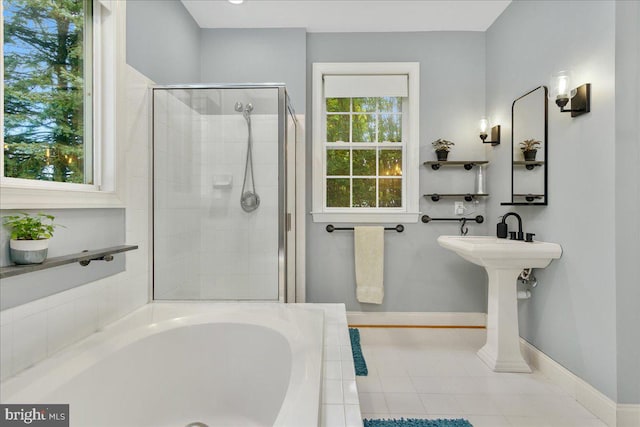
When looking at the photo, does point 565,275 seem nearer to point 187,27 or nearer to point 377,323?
point 377,323

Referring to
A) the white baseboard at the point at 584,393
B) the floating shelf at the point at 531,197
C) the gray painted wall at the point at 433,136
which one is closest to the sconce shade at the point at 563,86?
the floating shelf at the point at 531,197

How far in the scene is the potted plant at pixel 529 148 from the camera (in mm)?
2270

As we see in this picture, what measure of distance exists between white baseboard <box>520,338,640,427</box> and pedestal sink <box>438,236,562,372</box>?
0.12 metres

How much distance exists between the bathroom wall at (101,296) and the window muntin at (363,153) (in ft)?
5.44

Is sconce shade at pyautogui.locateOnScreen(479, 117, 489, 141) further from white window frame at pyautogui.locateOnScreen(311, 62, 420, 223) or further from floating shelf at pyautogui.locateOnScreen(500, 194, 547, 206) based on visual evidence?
floating shelf at pyautogui.locateOnScreen(500, 194, 547, 206)

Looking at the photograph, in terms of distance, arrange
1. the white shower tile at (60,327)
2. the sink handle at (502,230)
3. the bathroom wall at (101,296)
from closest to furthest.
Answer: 1. the bathroom wall at (101,296)
2. the white shower tile at (60,327)
3. the sink handle at (502,230)

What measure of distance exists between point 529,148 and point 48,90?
2.75 metres

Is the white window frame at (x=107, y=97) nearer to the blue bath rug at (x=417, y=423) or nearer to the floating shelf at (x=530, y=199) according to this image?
→ the blue bath rug at (x=417, y=423)

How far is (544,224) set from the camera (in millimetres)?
2191

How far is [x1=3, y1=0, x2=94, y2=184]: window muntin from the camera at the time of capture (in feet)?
3.84

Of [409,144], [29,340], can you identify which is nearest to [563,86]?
[409,144]

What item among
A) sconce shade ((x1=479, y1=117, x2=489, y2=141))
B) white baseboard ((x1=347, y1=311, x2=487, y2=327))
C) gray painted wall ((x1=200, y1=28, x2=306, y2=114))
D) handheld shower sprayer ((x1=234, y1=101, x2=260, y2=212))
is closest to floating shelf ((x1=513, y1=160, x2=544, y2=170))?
sconce shade ((x1=479, y1=117, x2=489, y2=141))

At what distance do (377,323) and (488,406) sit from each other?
1298 millimetres

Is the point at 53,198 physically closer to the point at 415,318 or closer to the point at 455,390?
the point at 455,390
